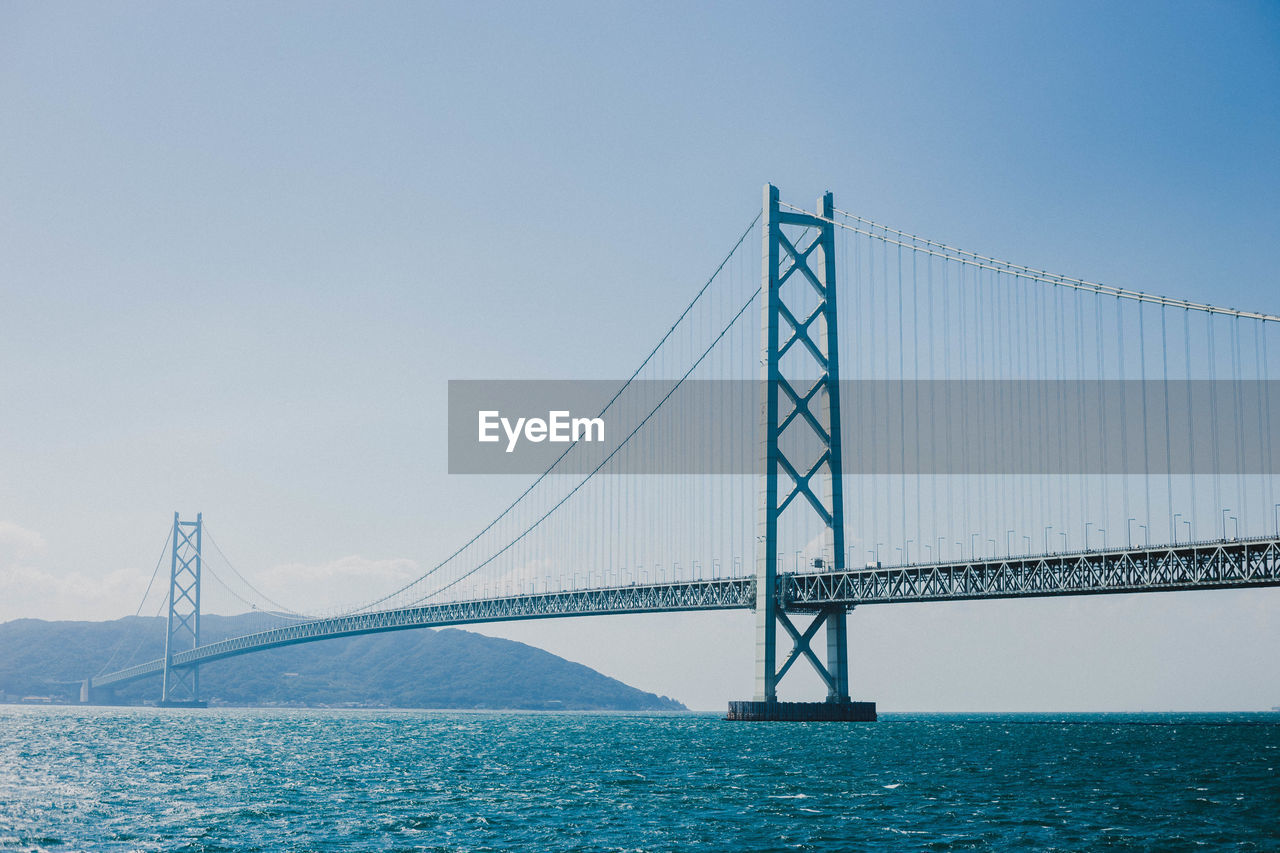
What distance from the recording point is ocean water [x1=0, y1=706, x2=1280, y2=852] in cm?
2327

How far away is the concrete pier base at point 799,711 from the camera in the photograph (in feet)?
207

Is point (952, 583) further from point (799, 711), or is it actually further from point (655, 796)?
point (655, 796)

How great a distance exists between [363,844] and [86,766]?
22.6m

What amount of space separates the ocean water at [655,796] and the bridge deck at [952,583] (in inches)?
280

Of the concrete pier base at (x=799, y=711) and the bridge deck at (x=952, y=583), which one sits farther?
the concrete pier base at (x=799, y=711)

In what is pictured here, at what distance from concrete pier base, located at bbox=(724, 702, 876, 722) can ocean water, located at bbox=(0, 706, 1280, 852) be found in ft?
37.4

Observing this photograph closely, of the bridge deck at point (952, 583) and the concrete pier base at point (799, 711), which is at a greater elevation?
the bridge deck at point (952, 583)

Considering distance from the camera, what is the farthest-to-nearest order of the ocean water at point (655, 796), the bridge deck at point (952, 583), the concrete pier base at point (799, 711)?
the concrete pier base at point (799, 711) < the bridge deck at point (952, 583) < the ocean water at point (655, 796)

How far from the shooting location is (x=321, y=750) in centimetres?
5000

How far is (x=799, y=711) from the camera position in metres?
63.1

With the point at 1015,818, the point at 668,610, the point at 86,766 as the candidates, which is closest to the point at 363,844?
the point at 1015,818

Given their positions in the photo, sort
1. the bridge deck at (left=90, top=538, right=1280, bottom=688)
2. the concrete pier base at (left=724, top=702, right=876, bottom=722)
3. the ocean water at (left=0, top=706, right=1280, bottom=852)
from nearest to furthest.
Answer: the ocean water at (left=0, top=706, right=1280, bottom=852)
the bridge deck at (left=90, top=538, right=1280, bottom=688)
the concrete pier base at (left=724, top=702, right=876, bottom=722)

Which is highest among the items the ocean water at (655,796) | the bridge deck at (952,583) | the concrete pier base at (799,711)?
the bridge deck at (952,583)

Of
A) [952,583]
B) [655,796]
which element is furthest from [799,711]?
[655,796]
